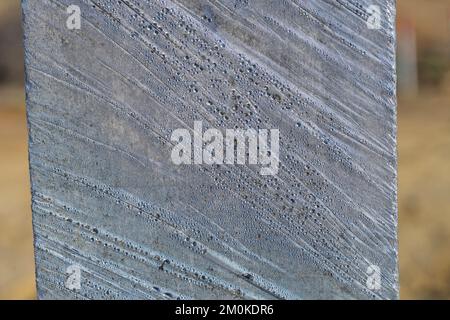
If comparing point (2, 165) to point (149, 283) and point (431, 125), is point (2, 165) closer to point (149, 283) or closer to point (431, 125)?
point (431, 125)

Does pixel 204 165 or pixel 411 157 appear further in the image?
pixel 411 157

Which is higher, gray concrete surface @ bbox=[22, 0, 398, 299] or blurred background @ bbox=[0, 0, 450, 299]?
blurred background @ bbox=[0, 0, 450, 299]

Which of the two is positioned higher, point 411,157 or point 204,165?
point 411,157

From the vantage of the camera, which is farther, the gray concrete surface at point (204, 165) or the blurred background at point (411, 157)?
the blurred background at point (411, 157)

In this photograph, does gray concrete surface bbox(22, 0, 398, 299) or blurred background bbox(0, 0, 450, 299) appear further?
blurred background bbox(0, 0, 450, 299)

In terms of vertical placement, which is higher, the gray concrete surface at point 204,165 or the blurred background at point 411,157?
the blurred background at point 411,157
